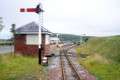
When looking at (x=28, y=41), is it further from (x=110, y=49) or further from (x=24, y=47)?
(x=110, y=49)

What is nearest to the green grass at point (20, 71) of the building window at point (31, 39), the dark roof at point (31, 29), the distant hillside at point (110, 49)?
the building window at point (31, 39)

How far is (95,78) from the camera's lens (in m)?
8.23

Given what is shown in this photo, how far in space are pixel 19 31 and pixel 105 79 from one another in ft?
42.0

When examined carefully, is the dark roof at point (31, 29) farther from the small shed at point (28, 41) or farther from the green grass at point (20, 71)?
the green grass at point (20, 71)

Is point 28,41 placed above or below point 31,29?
below

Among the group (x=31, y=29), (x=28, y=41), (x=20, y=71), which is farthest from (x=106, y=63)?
(x=31, y=29)

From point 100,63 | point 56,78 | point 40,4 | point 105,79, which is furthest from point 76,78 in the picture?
point 40,4

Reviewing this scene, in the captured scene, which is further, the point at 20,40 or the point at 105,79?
the point at 20,40

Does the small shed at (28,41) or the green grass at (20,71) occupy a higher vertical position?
the small shed at (28,41)

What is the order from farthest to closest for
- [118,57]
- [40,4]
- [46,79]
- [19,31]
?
[19,31] < [118,57] < [40,4] < [46,79]

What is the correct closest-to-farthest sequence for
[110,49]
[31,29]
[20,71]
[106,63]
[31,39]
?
[20,71] → [106,63] → [110,49] → [31,39] → [31,29]

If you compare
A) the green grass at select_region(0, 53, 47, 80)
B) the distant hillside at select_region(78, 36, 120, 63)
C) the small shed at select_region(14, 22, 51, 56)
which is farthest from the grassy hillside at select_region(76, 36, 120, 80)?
the small shed at select_region(14, 22, 51, 56)

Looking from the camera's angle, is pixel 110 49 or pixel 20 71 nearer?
pixel 20 71

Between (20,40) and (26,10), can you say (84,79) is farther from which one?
(20,40)
